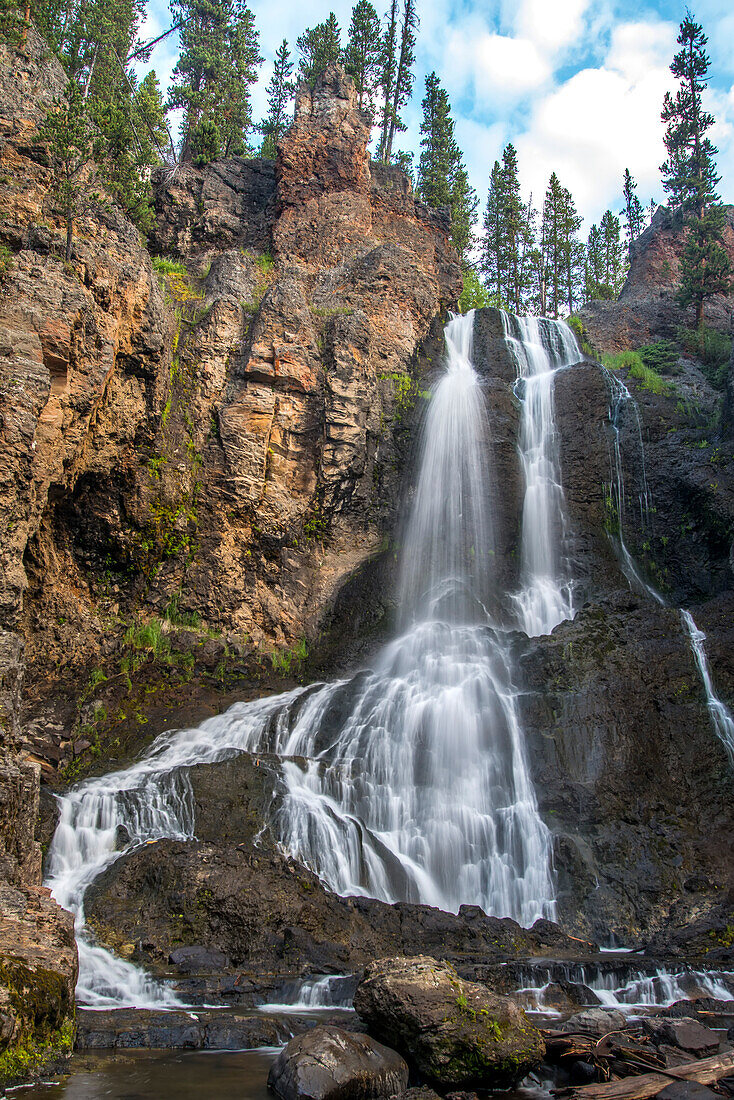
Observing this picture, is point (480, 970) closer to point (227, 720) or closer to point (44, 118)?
point (227, 720)

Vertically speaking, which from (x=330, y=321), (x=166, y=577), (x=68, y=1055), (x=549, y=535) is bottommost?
(x=68, y=1055)

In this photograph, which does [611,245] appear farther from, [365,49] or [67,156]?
[67,156]

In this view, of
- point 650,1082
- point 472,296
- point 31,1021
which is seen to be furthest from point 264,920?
point 472,296

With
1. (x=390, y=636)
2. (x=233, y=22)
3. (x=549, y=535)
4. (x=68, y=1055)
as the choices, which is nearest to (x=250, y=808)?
(x=68, y=1055)

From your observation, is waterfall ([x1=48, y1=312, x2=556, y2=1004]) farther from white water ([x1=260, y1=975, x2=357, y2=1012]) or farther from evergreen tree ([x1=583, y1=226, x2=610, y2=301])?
evergreen tree ([x1=583, y1=226, x2=610, y2=301])

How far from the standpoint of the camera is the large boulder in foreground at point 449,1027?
5523 millimetres

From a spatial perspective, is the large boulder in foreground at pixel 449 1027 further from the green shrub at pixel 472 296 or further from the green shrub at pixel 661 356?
the green shrub at pixel 472 296

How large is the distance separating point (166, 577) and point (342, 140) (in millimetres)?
20762

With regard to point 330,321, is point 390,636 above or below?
below

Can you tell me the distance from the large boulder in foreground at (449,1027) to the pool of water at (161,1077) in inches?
43.2

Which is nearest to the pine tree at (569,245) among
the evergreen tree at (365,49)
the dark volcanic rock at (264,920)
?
the evergreen tree at (365,49)

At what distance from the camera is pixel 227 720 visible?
14.5m

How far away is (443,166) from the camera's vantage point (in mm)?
36344

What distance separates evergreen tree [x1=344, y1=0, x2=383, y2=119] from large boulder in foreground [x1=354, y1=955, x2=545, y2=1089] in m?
41.6
